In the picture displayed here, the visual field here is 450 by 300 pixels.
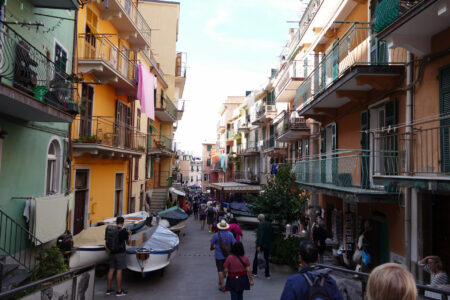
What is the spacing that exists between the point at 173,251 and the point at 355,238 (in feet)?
21.6

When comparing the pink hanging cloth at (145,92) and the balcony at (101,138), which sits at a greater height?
the pink hanging cloth at (145,92)

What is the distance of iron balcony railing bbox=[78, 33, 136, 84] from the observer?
525 inches

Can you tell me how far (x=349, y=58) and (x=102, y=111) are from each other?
1044cm

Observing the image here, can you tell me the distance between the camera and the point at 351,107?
12.9 meters

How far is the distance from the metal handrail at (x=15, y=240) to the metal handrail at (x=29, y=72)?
3.01 meters

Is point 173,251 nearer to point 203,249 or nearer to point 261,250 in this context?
point 261,250

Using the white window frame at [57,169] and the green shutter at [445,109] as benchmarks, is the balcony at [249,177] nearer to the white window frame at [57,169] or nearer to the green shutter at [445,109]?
the white window frame at [57,169]

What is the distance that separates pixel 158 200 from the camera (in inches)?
1128

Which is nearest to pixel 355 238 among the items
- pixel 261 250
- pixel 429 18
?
pixel 261 250

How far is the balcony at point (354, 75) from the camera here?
31.3 ft

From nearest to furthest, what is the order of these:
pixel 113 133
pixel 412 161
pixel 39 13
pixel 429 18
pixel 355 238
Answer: pixel 429 18 → pixel 412 161 → pixel 39 13 → pixel 355 238 → pixel 113 133

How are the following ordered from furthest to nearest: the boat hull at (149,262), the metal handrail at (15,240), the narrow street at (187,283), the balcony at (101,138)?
the balcony at (101,138) → the boat hull at (149,262) → the narrow street at (187,283) → the metal handrail at (15,240)

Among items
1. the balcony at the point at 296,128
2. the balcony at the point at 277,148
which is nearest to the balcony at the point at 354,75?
the balcony at the point at 296,128

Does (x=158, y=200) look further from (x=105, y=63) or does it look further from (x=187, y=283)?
(x=187, y=283)
